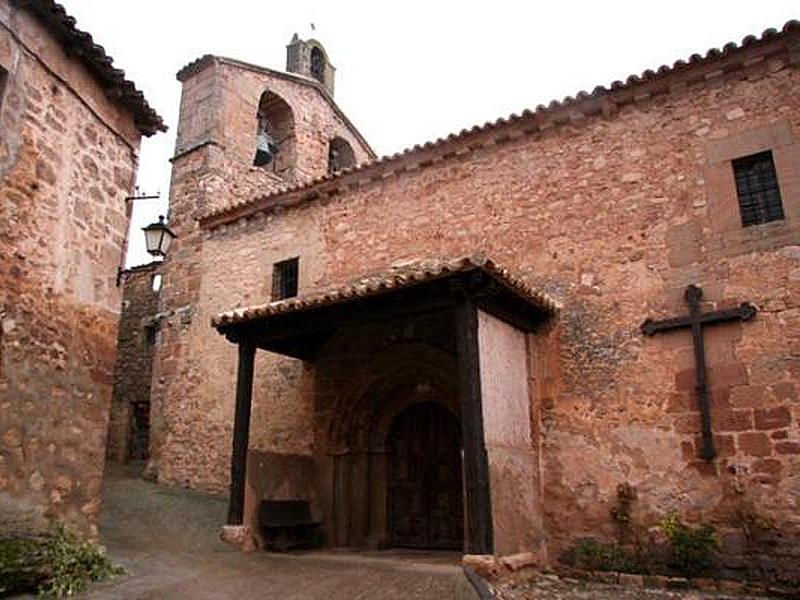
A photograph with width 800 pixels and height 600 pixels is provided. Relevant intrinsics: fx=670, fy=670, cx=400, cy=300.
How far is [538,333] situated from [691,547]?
2734 mm

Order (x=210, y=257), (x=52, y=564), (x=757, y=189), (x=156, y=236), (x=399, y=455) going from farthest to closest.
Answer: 1. (x=210, y=257)
2. (x=399, y=455)
3. (x=156, y=236)
4. (x=757, y=189)
5. (x=52, y=564)

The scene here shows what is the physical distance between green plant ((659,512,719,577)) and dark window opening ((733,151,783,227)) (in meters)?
3.17

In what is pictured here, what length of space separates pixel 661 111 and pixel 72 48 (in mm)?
6362

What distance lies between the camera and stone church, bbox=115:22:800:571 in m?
6.55

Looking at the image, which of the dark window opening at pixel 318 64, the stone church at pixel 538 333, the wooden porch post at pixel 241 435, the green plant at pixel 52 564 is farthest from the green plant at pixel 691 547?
the dark window opening at pixel 318 64

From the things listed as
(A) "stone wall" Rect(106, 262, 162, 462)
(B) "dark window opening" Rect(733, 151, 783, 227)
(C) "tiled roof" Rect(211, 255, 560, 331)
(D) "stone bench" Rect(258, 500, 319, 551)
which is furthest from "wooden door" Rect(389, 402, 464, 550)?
(A) "stone wall" Rect(106, 262, 162, 462)

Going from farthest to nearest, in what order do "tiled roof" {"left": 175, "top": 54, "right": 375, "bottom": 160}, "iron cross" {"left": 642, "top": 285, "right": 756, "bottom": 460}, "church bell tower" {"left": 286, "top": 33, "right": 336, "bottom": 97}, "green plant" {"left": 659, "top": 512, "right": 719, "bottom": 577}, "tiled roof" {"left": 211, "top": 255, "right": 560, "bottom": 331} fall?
"church bell tower" {"left": 286, "top": 33, "right": 336, "bottom": 97}
"tiled roof" {"left": 175, "top": 54, "right": 375, "bottom": 160}
"iron cross" {"left": 642, "top": 285, "right": 756, "bottom": 460}
"tiled roof" {"left": 211, "top": 255, "right": 560, "bottom": 331}
"green plant" {"left": 659, "top": 512, "right": 719, "bottom": 577}

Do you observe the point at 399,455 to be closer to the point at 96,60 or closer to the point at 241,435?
the point at 241,435

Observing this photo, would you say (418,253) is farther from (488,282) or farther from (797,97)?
(797,97)

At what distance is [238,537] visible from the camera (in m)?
7.40

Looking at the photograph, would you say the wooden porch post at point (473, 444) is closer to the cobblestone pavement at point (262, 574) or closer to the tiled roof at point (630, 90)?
the cobblestone pavement at point (262, 574)

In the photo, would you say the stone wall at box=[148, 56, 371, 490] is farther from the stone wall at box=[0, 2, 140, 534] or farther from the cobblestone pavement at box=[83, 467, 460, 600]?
the stone wall at box=[0, 2, 140, 534]

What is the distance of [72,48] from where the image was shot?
253 inches

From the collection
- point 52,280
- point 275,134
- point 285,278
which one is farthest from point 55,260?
point 275,134
